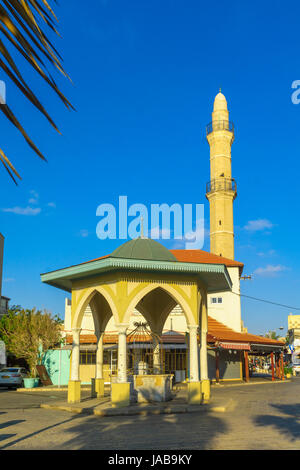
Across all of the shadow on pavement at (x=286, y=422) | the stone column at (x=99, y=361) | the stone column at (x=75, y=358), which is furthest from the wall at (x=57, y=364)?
the shadow on pavement at (x=286, y=422)

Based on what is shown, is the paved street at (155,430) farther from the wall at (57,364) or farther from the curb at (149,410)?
the wall at (57,364)

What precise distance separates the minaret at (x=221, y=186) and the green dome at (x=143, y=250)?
1133 inches

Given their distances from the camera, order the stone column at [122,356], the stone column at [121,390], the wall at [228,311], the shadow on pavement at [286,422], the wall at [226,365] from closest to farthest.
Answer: the shadow on pavement at [286,422], the stone column at [121,390], the stone column at [122,356], the wall at [226,365], the wall at [228,311]

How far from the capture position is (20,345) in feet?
96.1

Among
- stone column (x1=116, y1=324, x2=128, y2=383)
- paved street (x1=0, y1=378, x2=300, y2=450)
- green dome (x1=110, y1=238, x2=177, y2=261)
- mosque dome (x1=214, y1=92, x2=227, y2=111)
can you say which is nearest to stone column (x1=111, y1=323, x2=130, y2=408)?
stone column (x1=116, y1=324, x2=128, y2=383)

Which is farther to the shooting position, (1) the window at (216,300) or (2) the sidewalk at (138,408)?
(1) the window at (216,300)

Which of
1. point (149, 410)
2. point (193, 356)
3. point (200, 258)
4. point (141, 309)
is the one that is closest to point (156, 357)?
point (141, 309)

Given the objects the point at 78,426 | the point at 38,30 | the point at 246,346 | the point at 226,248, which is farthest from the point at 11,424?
the point at 226,248

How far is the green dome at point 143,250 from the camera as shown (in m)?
17.4

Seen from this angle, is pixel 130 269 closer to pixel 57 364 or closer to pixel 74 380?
pixel 74 380

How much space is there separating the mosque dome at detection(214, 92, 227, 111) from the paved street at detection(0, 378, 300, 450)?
138 feet

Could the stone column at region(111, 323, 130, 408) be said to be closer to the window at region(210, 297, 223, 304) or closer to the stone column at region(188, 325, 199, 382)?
the stone column at region(188, 325, 199, 382)

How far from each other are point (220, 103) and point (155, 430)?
46.7 meters

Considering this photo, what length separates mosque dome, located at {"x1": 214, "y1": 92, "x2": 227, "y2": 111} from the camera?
52.4m
